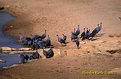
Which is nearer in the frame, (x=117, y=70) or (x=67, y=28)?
(x=117, y=70)

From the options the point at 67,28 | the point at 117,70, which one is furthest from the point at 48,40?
the point at 117,70

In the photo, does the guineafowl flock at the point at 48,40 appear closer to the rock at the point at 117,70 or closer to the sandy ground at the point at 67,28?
the sandy ground at the point at 67,28

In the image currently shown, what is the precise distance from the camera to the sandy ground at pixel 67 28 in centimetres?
1238

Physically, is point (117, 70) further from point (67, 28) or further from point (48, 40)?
point (67, 28)

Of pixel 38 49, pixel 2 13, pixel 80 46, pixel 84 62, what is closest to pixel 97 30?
pixel 80 46

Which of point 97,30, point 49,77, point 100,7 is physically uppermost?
point 100,7

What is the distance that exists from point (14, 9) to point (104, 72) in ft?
51.9

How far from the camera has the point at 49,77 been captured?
38.3 feet

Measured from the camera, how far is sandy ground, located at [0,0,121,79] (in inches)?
487

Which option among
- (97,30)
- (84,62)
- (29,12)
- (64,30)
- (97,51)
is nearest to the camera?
(84,62)

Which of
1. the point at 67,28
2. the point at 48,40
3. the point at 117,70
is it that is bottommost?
the point at 117,70

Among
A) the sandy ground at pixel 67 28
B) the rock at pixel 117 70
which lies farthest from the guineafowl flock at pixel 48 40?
the rock at pixel 117 70

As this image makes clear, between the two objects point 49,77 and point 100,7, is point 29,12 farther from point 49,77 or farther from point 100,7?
point 49,77

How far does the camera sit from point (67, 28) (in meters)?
20.2
